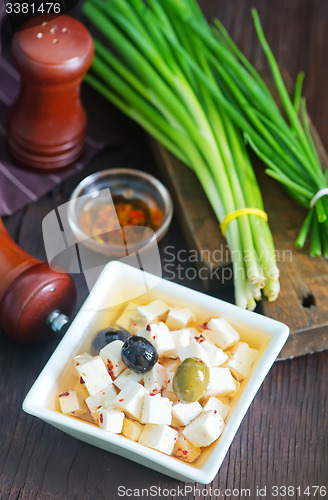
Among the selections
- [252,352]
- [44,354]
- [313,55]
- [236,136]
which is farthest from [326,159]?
[44,354]

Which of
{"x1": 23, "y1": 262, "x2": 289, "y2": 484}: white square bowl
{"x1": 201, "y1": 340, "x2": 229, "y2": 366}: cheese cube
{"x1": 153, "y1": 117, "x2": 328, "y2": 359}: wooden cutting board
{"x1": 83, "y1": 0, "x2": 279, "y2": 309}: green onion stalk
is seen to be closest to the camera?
{"x1": 23, "y1": 262, "x2": 289, "y2": 484}: white square bowl

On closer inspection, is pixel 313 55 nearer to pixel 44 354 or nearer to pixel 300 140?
pixel 300 140

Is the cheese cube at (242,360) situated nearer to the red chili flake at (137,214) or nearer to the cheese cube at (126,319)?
the cheese cube at (126,319)

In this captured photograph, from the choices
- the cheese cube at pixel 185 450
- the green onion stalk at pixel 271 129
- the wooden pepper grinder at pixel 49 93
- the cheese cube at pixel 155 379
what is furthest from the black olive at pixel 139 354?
the wooden pepper grinder at pixel 49 93

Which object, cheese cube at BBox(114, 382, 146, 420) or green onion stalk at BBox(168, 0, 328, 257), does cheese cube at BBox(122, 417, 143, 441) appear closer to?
cheese cube at BBox(114, 382, 146, 420)

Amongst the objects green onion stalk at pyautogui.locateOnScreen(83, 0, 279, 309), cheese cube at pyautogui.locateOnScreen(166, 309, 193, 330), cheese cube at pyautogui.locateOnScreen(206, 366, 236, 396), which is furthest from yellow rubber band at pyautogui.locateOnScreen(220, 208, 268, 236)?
cheese cube at pyautogui.locateOnScreen(206, 366, 236, 396)
